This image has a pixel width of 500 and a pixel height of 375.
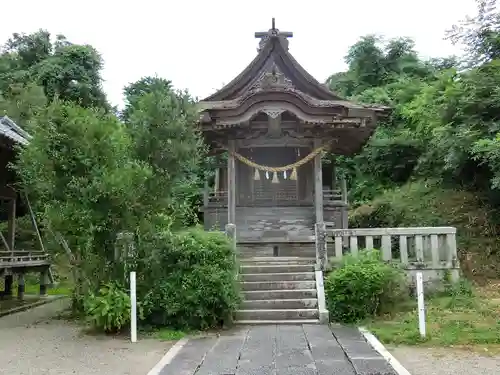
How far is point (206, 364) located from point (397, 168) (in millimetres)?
15659

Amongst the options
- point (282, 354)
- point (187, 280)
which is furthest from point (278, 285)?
point (282, 354)

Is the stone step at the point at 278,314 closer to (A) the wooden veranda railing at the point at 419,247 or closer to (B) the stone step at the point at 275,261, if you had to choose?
(A) the wooden veranda railing at the point at 419,247

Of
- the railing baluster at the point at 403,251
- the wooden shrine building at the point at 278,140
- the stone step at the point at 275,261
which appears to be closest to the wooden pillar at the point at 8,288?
the wooden shrine building at the point at 278,140

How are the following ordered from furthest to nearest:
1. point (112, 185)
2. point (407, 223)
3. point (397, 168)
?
1. point (397, 168)
2. point (407, 223)
3. point (112, 185)

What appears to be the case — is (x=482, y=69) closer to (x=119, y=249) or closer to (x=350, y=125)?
(x=350, y=125)

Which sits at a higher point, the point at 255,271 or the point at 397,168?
the point at 397,168

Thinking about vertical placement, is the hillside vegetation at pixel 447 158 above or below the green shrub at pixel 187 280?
above

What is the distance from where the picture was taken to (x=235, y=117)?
15086 mm

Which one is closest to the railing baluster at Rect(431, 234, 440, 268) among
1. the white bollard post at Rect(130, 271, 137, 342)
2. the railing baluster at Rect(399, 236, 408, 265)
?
the railing baluster at Rect(399, 236, 408, 265)

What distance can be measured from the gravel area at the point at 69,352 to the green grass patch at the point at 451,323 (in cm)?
390

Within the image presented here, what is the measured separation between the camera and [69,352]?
8.28 meters

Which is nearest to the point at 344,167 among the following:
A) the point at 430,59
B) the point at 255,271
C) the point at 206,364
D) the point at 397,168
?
the point at 397,168

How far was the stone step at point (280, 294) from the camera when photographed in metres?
11.1

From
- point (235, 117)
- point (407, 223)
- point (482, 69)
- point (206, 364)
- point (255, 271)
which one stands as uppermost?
point (482, 69)
